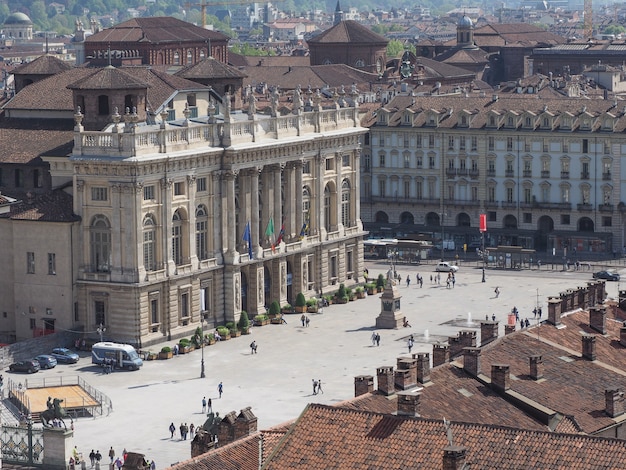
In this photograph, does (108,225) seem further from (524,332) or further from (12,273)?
(524,332)

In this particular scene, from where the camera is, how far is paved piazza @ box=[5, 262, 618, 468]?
131 meters

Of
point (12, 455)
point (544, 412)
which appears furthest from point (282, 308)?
point (12, 455)

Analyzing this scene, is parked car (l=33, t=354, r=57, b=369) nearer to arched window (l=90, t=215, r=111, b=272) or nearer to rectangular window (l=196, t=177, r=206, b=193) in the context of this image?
arched window (l=90, t=215, r=111, b=272)

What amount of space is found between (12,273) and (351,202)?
40896mm

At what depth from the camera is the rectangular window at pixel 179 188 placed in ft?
536

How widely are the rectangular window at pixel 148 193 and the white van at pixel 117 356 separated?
44.1 ft

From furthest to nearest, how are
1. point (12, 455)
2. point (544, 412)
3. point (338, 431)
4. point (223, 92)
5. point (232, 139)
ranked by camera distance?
1. point (223, 92)
2. point (232, 139)
3. point (544, 412)
4. point (338, 431)
5. point (12, 455)

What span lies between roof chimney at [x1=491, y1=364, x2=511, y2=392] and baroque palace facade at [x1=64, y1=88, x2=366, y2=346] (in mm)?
65699

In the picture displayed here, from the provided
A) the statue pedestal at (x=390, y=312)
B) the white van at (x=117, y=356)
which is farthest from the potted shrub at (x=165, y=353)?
the statue pedestal at (x=390, y=312)

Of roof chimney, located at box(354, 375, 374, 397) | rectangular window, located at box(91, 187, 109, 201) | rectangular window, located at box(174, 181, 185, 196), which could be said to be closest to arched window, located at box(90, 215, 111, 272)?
rectangular window, located at box(91, 187, 109, 201)

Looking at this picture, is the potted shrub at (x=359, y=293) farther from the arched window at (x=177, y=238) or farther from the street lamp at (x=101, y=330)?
the street lamp at (x=101, y=330)

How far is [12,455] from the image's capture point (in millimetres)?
67812

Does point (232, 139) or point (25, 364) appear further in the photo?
point (232, 139)

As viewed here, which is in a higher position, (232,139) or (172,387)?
(232,139)
